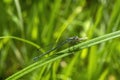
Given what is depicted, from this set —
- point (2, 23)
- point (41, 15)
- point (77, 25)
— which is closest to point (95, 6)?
point (77, 25)

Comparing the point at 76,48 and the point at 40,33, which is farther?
the point at 40,33

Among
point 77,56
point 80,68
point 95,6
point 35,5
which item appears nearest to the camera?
point 77,56

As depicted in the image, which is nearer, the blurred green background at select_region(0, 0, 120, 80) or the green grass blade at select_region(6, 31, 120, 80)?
the green grass blade at select_region(6, 31, 120, 80)

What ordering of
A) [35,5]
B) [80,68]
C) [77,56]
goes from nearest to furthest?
[77,56], [80,68], [35,5]

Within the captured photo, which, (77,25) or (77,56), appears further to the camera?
(77,25)

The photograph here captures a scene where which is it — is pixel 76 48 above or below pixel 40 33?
below

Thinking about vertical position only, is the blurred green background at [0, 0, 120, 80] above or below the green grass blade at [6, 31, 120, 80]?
above

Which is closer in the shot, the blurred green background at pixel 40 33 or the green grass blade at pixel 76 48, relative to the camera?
the green grass blade at pixel 76 48

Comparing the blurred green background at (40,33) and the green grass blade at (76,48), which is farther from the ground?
the blurred green background at (40,33)

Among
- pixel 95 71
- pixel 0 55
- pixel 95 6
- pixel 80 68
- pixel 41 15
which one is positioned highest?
pixel 95 6

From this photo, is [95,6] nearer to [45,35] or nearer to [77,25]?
[77,25]

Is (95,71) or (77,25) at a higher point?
(77,25)
